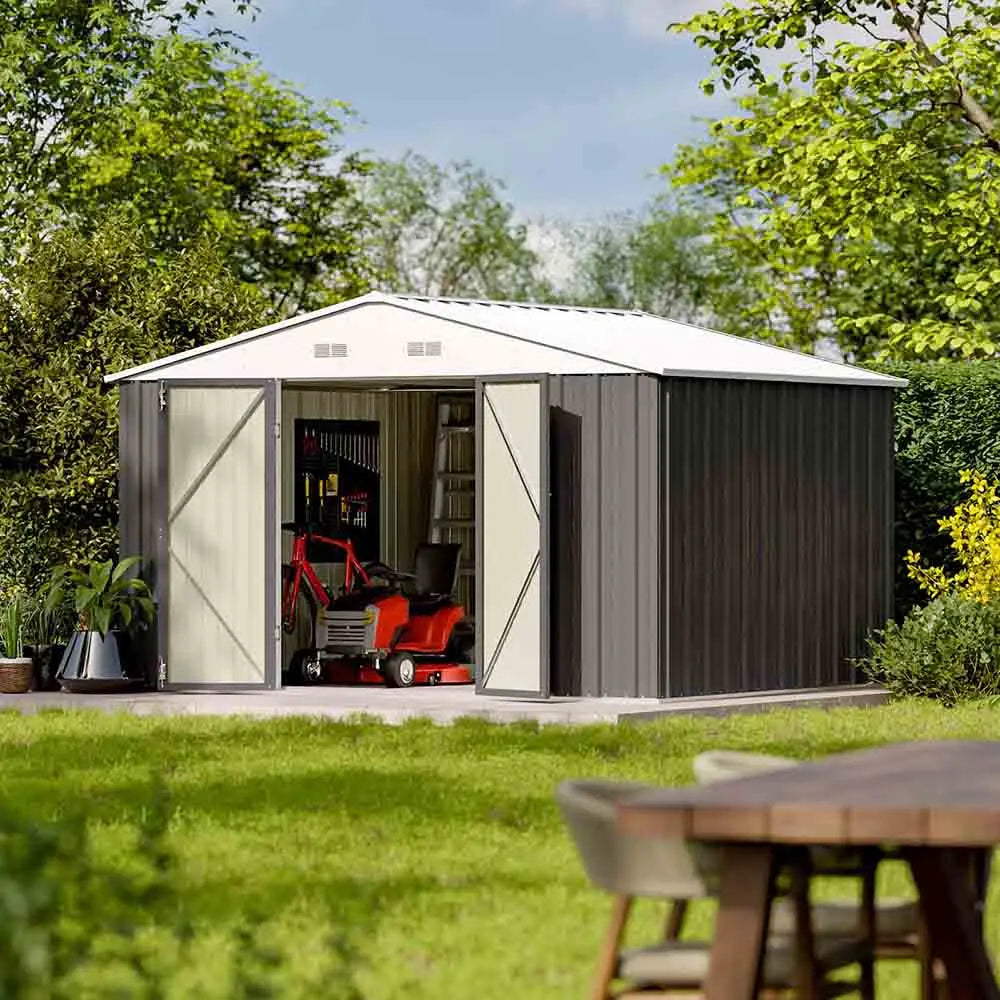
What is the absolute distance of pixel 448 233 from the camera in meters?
49.1

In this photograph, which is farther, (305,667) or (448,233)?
(448,233)

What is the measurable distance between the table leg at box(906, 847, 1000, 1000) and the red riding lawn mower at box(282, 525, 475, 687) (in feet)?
34.4

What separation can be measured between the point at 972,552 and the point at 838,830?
427 inches

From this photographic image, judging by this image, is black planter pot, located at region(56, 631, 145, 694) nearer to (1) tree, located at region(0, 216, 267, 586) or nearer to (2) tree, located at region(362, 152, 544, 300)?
(1) tree, located at region(0, 216, 267, 586)

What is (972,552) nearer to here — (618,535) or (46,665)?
(618,535)

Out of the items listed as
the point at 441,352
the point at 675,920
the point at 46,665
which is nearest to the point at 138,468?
the point at 46,665

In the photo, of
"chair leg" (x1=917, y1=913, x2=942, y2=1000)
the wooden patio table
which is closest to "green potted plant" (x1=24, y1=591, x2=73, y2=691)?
"chair leg" (x1=917, y1=913, x2=942, y2=1000)

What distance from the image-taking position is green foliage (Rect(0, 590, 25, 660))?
49.4 ft

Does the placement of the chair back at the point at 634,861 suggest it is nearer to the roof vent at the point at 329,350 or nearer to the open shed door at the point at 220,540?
the open shed door at the point at 220,540

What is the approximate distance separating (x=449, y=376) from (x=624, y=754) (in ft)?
11.7

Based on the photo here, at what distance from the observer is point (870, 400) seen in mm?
15109

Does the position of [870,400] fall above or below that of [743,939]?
above

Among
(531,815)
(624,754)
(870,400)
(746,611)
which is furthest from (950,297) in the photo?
(531,815)

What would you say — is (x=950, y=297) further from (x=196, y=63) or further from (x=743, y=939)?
(x=743, y=939)
